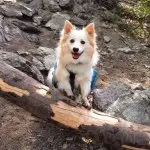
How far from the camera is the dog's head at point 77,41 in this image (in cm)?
653

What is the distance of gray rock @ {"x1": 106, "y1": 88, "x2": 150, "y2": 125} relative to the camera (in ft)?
22.0

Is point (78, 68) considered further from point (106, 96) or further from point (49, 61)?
point (49, 61)

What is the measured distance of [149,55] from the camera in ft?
36.7

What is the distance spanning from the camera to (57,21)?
37.9ft

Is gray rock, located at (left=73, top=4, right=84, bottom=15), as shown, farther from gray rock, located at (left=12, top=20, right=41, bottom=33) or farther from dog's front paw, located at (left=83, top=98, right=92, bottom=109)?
dog's front paw, located at (left=83, top=98, right=92, bottom=109)

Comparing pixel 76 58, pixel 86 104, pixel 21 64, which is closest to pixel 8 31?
pixel 21 64

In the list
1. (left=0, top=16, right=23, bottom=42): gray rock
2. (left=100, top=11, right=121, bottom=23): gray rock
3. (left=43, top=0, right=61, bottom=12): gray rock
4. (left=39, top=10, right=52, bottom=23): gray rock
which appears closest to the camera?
(left=0, top=16, right=23, bottom=42): gray rock

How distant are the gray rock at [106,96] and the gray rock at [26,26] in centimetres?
378

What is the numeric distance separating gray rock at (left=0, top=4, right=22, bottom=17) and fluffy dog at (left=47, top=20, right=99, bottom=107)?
4.37m

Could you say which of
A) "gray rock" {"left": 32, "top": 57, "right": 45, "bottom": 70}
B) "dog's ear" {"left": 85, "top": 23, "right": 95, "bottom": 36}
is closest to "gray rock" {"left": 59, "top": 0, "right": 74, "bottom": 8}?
"gray rock" {"left": 32, "top": 57, "right": 45, "bottom": 70}

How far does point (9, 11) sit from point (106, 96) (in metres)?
4.67

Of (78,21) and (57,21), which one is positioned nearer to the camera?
(57,21)

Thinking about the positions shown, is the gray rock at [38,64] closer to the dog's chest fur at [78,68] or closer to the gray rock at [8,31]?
the gray rock at [8,31]

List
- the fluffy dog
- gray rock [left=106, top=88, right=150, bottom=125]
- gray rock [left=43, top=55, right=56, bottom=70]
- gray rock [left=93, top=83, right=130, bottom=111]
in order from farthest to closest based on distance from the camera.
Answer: gray rock [left=43, top=55, right=56, bottom=70]
gray rock [left=93, top=83, right=130, bottom=111]
gray rock [left=106, top=88, right=150, bottom=125]
the fluffy dog
